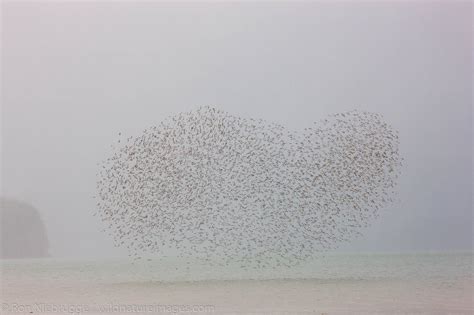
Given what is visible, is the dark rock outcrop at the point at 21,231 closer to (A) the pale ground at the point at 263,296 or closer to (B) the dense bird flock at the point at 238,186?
(A) the pale ground at the point at 263,296

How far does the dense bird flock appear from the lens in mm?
5461

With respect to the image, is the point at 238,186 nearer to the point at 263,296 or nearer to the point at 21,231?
the point at 263,296

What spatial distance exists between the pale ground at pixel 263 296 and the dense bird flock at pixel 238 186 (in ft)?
0.95

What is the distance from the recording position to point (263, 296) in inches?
211

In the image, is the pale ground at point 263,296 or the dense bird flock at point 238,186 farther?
the dense bird flock at point 238,186

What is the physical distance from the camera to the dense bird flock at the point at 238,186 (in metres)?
5.46

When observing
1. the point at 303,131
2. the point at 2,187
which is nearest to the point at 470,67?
the point at 303,131

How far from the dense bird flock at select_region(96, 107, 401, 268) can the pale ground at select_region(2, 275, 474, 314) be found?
0.29m

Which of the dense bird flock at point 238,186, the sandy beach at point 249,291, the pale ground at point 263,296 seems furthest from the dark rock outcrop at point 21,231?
the dense bird flock at point 238,186

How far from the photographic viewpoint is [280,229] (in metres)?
5.50

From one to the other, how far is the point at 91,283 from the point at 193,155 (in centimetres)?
157

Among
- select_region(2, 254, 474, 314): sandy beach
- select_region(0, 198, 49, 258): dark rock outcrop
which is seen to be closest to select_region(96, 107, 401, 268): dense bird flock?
select_region(2, 254, 474, 314): sandy beach

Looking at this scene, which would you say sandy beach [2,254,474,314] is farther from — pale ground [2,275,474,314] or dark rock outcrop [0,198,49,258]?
dark rock outcrop [0,198,49,258]

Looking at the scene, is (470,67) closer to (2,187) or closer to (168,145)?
(168,145)
